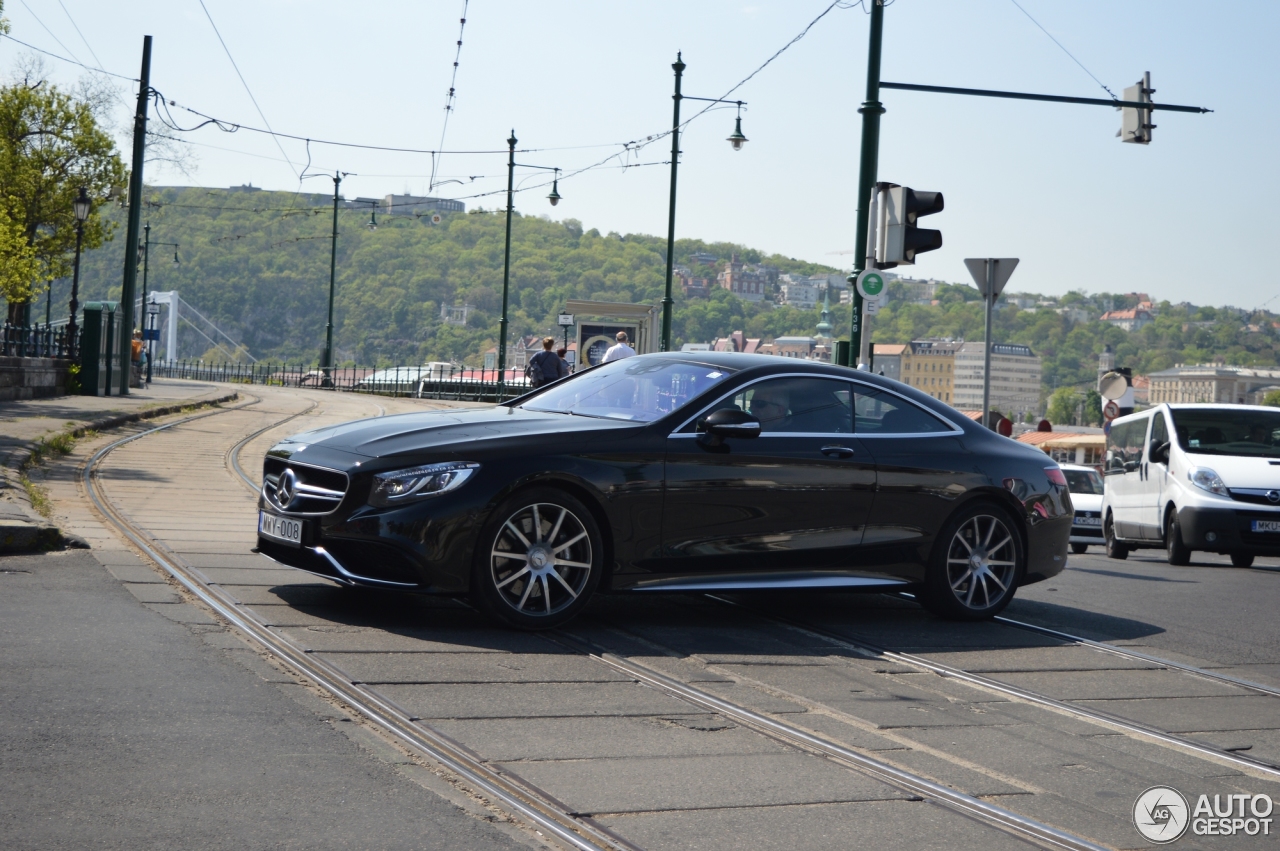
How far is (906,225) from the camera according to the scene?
1445 centimetres

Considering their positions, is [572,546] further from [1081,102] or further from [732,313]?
[732,313]

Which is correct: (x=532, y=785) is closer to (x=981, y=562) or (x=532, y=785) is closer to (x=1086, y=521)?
(x=981, y=562)

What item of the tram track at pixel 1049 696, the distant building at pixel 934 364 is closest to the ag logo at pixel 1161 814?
the tram track at pixel 1049 696

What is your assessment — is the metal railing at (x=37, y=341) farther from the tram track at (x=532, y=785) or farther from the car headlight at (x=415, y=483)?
the car headlight at (x=415, y=483)

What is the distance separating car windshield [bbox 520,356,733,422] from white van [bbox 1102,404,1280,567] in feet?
26.1

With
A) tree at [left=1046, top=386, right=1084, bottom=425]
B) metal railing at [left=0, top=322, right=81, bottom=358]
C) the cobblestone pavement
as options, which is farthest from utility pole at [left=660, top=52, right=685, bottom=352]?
tree at [left=1046, top=386, right=1084, bottom=425]

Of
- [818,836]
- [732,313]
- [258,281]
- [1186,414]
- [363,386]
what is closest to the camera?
[818,836]

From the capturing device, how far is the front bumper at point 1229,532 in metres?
13.6

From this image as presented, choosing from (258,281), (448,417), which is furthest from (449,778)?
(258,281)

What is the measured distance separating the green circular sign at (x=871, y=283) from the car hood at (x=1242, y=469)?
12.0 feet

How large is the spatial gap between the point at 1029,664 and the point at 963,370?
642ft

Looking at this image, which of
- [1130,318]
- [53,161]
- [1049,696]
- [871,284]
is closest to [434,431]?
[1049,696]

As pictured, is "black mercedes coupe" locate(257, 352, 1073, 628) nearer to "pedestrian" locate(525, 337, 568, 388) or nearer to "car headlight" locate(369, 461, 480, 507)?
"car headlight" locate(369, 461, 480, 507)

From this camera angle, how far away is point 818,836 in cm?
404
